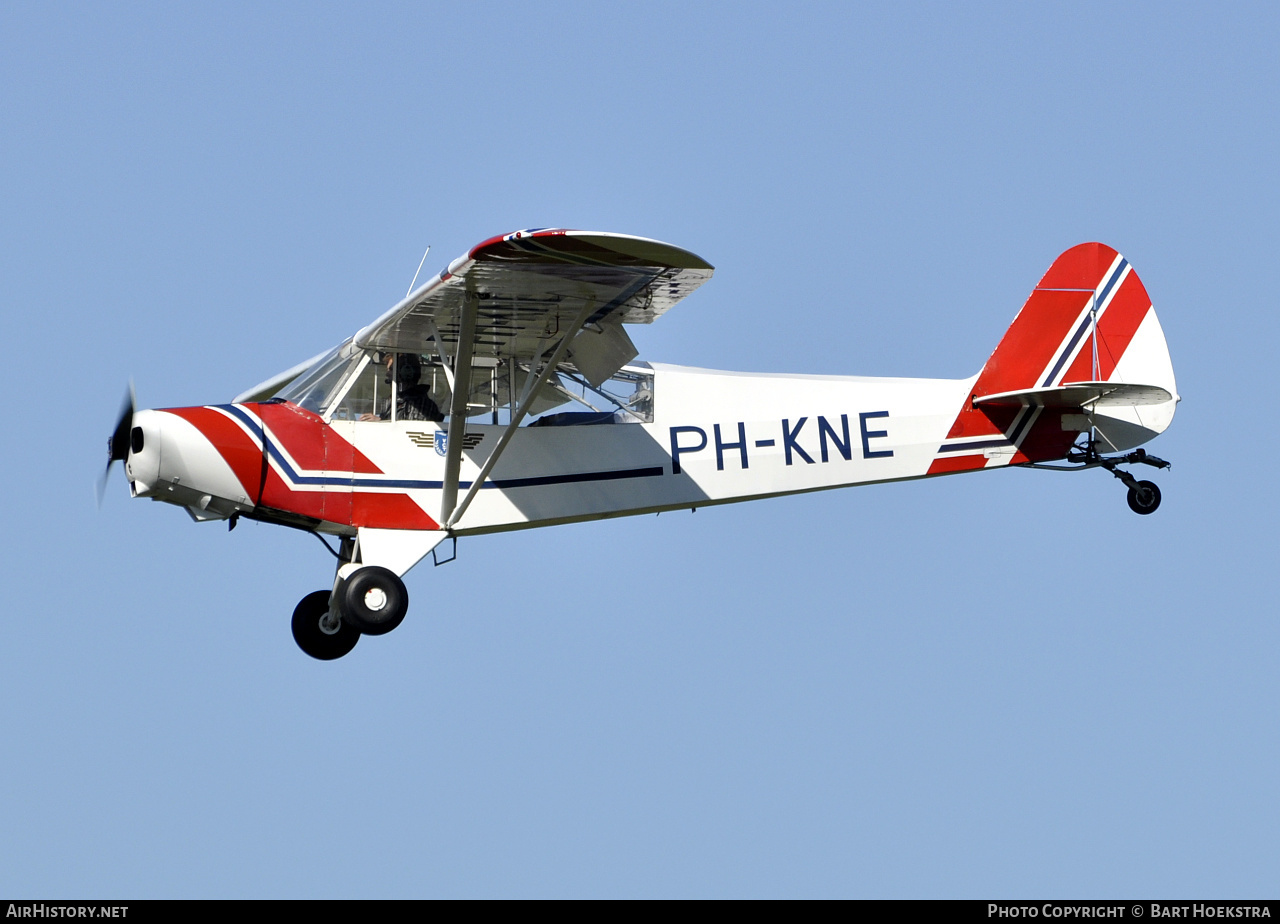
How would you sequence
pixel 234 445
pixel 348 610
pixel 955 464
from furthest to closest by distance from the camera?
pixel 955 464 → pixel 234 445 → pixel 348 610

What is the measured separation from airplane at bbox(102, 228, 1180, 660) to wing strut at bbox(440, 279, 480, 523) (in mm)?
17

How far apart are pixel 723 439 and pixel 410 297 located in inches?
113

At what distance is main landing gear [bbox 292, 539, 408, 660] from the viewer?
475 inches

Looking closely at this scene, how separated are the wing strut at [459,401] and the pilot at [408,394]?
7.7 inches

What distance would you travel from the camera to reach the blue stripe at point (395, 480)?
489 inches

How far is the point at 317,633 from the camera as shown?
12930 mm

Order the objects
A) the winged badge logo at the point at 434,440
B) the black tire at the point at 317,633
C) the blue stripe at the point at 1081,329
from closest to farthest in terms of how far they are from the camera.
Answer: the winged badge logo at the point at 434,440, the black tire at the point at 317,633, the blue stripe at the point at 1081,329

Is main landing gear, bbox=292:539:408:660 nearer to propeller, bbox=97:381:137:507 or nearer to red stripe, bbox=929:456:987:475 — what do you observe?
propeller, bbox=97:381:137:507

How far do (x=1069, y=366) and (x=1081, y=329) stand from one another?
14.4 inches

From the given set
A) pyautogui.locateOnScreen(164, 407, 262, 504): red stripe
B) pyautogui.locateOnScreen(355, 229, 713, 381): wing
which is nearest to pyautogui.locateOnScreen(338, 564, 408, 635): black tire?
pyautogui.locateOnScreen(164, 407, 262, 504): red stripe

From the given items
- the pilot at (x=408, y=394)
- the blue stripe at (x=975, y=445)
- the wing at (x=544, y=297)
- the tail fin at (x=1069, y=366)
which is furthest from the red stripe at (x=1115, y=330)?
the pilot at (x=408, y=394)

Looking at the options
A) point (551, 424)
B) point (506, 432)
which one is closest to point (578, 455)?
point (551, 424)

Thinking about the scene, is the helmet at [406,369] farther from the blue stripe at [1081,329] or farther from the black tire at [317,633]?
the blue stripe at [1081,329]

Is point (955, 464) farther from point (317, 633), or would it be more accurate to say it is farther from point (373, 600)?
point (317, 633)
